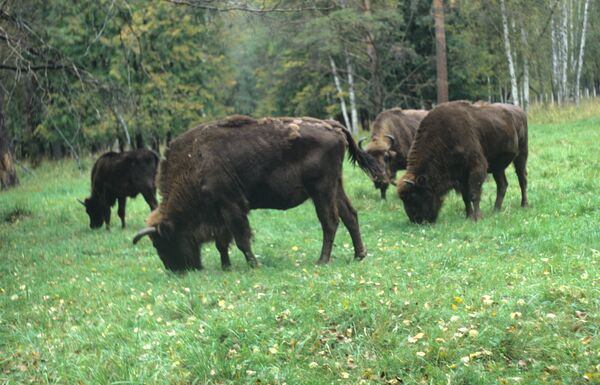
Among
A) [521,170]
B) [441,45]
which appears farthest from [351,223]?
[441,45]

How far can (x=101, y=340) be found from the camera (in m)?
6.38

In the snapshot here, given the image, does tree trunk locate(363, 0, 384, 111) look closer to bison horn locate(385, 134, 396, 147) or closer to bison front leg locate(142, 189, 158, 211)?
bison horn locate(385, 134, 396, 147)

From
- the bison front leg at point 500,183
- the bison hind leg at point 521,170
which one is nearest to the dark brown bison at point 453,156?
the bison front leg at point 500,183

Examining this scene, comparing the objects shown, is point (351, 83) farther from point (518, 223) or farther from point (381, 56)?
point (518, 223)

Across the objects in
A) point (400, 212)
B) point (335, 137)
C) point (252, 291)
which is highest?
point (335, 137)

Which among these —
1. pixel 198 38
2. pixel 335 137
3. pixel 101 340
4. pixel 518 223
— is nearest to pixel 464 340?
pixel 101 340

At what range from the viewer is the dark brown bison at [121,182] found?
15.4 meters

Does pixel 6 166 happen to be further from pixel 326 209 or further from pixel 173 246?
pixel 326 209

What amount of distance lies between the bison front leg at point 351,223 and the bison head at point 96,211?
7806mm

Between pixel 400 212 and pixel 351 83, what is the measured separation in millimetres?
22350

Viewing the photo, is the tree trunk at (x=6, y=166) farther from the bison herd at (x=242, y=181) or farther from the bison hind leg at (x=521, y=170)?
the bison hind leg at (x=521, y=170)

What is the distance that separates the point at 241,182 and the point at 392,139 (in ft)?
24.5

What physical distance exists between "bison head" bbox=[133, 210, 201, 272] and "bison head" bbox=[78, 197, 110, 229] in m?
6.40

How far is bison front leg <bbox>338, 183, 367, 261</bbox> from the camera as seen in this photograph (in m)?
9.69
